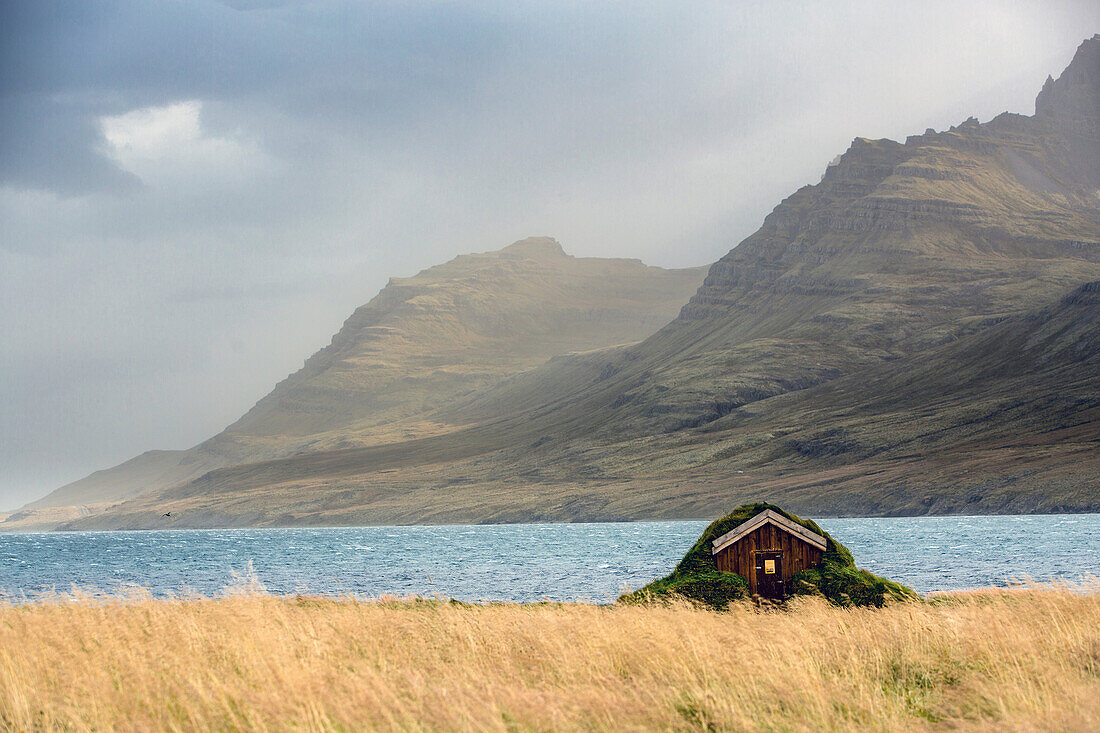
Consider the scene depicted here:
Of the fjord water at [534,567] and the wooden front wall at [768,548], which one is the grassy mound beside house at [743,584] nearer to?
the wooden front wall at [768,548]

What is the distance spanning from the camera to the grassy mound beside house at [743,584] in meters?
23.7

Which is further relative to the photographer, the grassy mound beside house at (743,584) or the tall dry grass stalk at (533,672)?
the grassy mound beside house at (743,584)

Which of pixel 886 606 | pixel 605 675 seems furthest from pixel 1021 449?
pixel 605 675

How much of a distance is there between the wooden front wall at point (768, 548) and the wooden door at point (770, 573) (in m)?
0.11

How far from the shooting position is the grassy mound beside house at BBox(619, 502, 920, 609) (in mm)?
23688

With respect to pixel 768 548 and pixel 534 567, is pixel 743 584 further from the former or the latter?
pixel 534 567

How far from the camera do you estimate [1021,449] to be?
17388cm

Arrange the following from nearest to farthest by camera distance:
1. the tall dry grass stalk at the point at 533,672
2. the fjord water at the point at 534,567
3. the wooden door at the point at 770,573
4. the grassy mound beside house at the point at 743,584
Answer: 1. the tall dry grass stalk at the point at 533,672
2. the grassy mound beside house at the point at 743,584
3. the wooden door at the point at 770,573
4. the fjord water at the point at 534,567

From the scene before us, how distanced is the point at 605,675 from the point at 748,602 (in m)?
11.5

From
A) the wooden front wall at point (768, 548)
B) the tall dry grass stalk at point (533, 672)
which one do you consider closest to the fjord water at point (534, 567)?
the wooden front wall at point (768, 548)

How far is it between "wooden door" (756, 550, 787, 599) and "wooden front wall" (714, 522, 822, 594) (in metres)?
0.11

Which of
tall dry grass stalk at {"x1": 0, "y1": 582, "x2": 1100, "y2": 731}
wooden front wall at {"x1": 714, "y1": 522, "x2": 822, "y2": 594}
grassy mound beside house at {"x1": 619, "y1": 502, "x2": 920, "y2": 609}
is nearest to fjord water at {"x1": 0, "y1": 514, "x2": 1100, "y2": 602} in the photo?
grassy mound beside house at {"x1": 619, "y1": 502, "x2": 920, "y2": 609}

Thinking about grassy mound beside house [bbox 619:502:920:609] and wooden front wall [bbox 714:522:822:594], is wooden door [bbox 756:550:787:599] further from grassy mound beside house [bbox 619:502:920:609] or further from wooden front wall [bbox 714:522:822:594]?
grassy mound beside house [bbox 619:502:920:609]

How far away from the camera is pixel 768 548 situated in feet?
81.7
